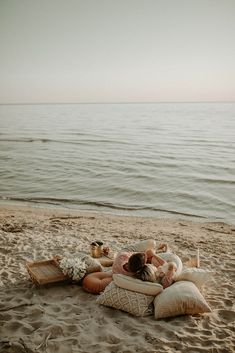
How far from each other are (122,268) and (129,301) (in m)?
0.61

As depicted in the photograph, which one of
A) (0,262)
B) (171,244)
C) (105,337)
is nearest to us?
(105,337)

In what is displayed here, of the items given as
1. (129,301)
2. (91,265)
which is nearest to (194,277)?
(129,301)

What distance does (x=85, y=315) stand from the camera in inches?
215

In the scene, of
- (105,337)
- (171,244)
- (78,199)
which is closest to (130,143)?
(78,199)

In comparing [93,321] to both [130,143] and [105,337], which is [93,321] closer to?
[105,337]

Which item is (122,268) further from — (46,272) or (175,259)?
(46,272)

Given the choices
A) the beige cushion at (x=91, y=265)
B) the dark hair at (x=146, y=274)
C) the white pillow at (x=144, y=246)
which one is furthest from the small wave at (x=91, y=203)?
the dark hair at (x=146, y=274)

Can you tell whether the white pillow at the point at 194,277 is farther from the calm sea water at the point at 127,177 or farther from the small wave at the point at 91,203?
the small wave at the point at 91,203

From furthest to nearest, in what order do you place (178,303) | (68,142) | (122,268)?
(68,142) < (122,268) < (178,303)

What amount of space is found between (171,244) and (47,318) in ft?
16.9

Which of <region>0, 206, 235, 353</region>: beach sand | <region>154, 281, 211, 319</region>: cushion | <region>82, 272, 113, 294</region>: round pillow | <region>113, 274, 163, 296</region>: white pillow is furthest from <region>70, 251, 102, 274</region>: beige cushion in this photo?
<region>154, 281, 211, 319</region>: cushion

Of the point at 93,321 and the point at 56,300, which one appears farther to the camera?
the point at 56,300

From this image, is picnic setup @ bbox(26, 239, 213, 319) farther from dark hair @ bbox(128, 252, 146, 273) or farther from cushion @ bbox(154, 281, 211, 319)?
dark hair @ bbox(128, 252, 146, 273)

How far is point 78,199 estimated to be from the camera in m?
15.6
